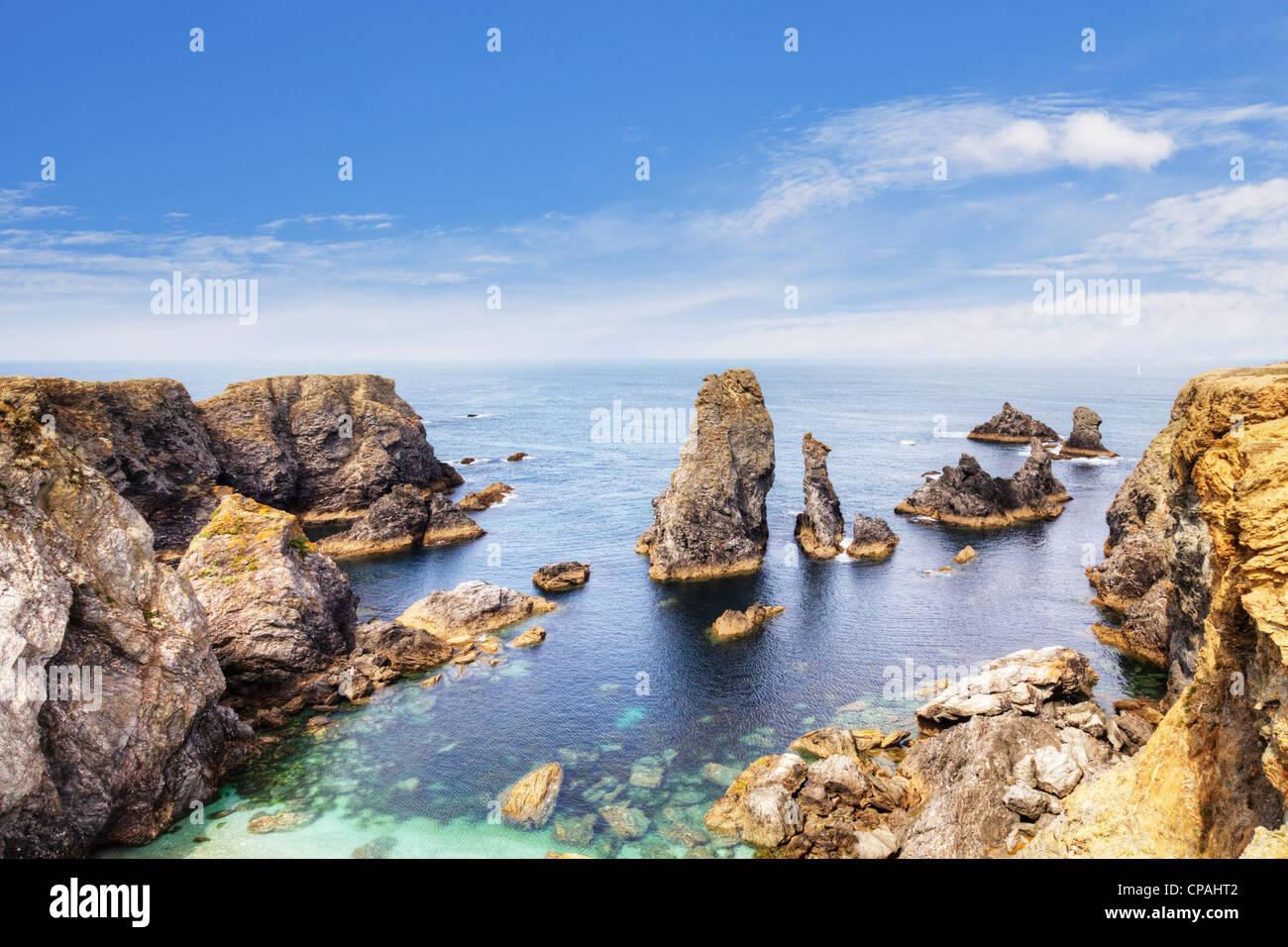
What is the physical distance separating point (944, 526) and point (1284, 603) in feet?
237

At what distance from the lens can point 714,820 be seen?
32031 mm

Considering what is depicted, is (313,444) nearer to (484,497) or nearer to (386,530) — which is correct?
(386,530)

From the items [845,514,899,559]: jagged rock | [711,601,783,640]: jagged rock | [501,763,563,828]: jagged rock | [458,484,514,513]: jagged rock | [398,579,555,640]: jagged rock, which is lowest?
[501,763,563,828]: jagged rock

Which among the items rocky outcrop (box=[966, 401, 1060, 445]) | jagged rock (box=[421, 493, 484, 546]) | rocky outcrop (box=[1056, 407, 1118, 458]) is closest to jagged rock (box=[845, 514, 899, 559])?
jagged rock (box=[421, 493, 484, 546])

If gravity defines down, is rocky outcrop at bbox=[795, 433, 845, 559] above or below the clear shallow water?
above

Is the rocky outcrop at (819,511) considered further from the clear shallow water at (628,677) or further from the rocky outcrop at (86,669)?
the rocky outcrop at (86,669)

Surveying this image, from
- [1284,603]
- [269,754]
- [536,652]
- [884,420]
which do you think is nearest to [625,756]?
[536,652]

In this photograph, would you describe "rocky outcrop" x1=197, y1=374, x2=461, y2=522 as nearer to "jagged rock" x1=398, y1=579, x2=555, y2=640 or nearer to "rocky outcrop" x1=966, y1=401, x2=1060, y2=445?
"jagged rock" x1=398, y1=579, x2=555, y2=640

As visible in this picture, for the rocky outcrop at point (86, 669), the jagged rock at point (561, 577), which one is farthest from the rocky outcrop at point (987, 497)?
the rocky outcrop at point (86, 669)

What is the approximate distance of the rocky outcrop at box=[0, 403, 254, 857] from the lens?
2503cm

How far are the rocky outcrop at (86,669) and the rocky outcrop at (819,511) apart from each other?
5605 centimetres

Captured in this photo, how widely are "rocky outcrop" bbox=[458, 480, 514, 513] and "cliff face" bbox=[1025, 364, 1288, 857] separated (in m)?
82.8

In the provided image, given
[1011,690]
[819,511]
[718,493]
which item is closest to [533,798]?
[1011,690]

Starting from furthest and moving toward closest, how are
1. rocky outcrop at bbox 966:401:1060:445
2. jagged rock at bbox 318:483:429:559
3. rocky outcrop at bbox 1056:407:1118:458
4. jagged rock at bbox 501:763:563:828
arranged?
rocky outcrop at bbox 966:401:1060:445, rocky outcrop at bbox 1056:407:1118:458, jagged rock at bbox 318:483:429:559, jagged rock at bbox 501:763:563:828
